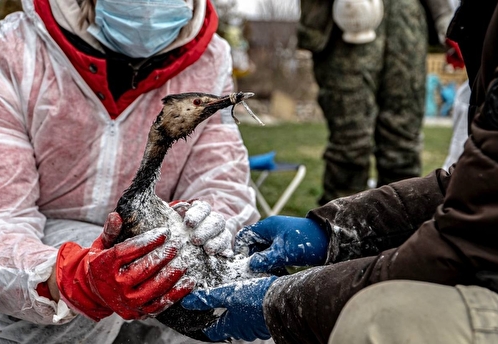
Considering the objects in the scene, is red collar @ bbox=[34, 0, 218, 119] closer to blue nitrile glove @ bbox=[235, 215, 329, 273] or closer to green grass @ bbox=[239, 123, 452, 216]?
blue nitrile glove @ bbox=[235, 215, 329, 273]

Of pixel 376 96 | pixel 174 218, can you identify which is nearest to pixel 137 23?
pixel 174 218

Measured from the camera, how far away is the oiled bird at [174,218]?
2.28 metres

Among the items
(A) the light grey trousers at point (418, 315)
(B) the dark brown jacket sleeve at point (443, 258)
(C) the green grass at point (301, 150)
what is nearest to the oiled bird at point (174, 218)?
(B) the dark brown jacket sleeve at point (443, 258)

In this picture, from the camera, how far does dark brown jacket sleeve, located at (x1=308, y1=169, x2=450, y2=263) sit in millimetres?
2262

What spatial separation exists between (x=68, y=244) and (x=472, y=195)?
4.41 feet

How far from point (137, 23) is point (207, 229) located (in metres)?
0.86

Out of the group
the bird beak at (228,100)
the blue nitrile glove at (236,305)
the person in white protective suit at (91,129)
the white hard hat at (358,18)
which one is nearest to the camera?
the blue nitrile glove at (236,305)

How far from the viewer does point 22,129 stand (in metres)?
2.73

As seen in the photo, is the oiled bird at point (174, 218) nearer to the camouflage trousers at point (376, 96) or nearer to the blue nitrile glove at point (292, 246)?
the blue nitrile glove at point (292, 246)

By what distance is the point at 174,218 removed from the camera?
238 cm

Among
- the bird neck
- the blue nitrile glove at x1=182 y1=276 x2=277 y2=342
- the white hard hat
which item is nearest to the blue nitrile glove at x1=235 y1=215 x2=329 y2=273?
the blue nitrile glove at x1=182 y1=276 x2=277 y2=342

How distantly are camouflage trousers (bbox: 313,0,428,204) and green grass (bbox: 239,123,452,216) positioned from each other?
56.7 inches

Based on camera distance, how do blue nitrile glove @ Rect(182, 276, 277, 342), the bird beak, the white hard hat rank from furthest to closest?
the white hard hat, the bird beak, blue nitrile glove @ Rect(182, 276, 277, 342)

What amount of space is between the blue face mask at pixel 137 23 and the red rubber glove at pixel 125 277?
0.78 meters
